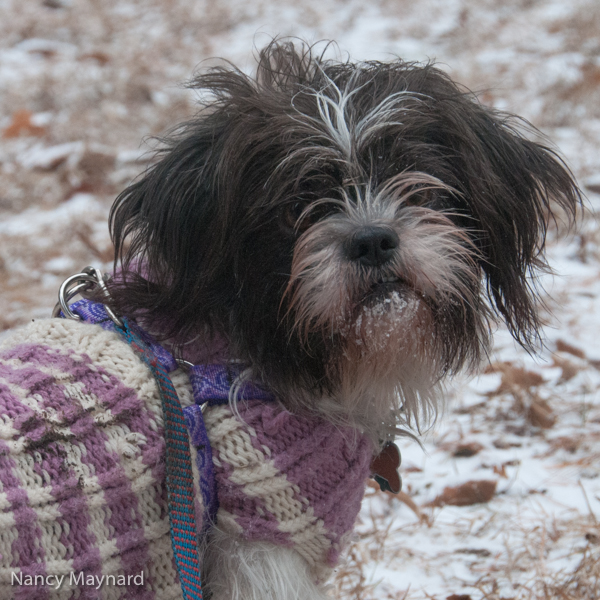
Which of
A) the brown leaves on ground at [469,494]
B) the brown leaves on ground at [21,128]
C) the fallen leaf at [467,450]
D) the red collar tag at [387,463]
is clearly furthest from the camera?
the brown leaves on ground at [21,128]

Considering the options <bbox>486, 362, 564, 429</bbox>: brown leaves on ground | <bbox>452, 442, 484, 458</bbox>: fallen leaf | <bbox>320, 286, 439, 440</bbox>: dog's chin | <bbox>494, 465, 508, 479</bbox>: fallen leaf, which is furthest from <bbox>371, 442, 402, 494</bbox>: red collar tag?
<bbox>486, 362, 564, 429</bbox>: brown leaves on ground

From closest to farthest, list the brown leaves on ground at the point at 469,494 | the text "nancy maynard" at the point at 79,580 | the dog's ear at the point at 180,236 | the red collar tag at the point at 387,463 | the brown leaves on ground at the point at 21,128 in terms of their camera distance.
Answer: the text "nancy maynard" at the point at 79,580
the dog's ear at the point at 180,236
the red collar tag at the point at 387,463
the brown leaves on ground at the point at 469,494
the brown leaves on ground at the point at 21,128

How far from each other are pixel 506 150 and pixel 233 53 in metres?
5.20

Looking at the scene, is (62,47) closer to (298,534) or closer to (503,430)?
(503,430)

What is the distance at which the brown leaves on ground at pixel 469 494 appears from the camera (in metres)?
2.43

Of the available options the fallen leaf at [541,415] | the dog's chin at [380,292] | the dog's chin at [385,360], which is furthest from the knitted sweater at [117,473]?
the fallen leaf at [541,415]

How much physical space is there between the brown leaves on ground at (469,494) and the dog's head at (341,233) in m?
0.76

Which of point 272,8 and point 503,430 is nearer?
point 503,430

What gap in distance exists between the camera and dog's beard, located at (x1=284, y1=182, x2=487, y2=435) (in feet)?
4.92

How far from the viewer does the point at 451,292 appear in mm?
1580

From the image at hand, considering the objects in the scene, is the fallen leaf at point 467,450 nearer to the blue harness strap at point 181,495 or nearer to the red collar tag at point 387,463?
the red collar tag at point 387,463

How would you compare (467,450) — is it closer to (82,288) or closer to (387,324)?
(387,324)

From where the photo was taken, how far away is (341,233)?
1520 millimetres

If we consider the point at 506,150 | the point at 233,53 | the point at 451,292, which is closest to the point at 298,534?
the point at 451,292
